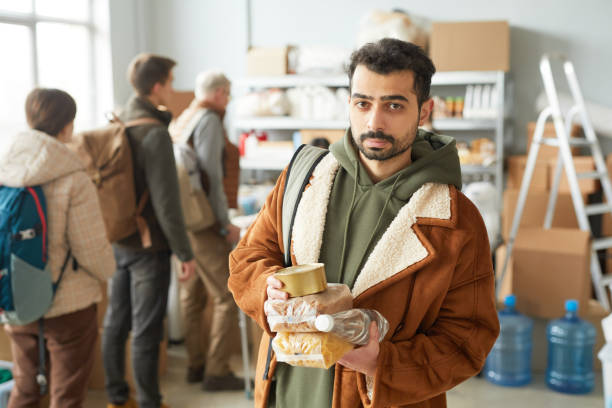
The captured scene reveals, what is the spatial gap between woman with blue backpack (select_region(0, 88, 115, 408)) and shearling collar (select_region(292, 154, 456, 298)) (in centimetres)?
116

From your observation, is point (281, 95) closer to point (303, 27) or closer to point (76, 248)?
point (303, 27)

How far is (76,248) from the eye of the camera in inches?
88.9

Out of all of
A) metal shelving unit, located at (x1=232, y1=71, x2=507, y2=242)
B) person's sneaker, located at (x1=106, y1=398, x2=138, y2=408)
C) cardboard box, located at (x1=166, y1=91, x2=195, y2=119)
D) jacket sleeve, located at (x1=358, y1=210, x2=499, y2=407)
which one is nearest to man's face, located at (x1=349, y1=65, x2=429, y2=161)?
jacket sleeve, located at (x1=358, y1=210, x2=499, y2=407)

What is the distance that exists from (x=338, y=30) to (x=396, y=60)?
14.3 ft

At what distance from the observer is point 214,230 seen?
10.6 feet

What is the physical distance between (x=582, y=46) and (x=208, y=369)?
3808 mm

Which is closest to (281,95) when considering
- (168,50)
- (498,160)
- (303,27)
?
(303,27)

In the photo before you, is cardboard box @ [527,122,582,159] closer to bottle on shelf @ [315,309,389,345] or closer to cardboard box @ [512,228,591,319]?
cardboard box @ [512,228,591,319]

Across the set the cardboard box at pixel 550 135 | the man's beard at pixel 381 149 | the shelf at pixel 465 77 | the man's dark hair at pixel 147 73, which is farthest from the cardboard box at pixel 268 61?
the man's beard at pixel 381 149

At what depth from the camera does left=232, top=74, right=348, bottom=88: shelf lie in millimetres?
5031

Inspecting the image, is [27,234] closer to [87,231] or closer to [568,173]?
[87,231]

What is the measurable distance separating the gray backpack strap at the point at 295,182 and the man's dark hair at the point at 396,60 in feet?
0.86

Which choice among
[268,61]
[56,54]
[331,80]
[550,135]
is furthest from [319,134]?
[56,54]

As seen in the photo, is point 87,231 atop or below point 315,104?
below
